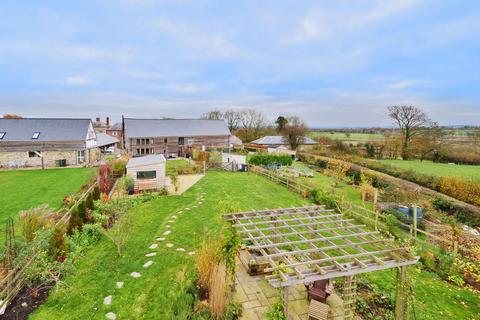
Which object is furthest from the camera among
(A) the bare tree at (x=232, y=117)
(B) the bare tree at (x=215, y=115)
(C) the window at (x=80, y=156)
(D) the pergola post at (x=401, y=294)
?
(A) the bare tree at (x=232, y=117)

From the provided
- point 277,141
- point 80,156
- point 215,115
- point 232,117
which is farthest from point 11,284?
point 232,117

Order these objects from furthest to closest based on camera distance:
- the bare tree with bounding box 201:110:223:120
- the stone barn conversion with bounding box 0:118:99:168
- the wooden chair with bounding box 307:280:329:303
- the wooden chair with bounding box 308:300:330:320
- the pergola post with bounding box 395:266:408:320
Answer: the bare tree with bounding box 201:110:223:120
the stone barn conversion with bounding box 0:118:99:168
the wooden chair with bounding box 307:280:329:303
the pergola post with bounding box 395:266:408:320
the wooden chair with bounding box 308:300:330:320

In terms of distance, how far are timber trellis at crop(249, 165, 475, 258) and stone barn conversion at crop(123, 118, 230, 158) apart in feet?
51.9

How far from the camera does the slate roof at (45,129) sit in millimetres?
25719

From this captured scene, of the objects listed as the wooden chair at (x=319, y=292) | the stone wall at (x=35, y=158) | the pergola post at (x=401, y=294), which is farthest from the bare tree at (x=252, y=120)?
the pergola post at (x=401, y=294)

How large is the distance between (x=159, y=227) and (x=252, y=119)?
5170cm

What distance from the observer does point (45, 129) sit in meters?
27.0

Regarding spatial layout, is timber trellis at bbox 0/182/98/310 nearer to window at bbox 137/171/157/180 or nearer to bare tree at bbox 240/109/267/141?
window at bbox 137/171/157/180

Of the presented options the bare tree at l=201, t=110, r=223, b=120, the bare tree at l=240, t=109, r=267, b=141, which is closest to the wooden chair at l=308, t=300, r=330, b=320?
the bare tree at l=240, t=109, r=267, b=141

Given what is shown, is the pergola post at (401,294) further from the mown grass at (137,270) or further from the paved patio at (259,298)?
the mown grass at (137,270)

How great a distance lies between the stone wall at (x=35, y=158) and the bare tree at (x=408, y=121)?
132 ft

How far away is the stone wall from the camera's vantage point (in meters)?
24.7

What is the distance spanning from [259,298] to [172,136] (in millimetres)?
33416

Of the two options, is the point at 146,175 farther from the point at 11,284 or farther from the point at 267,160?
the point at 267,160
